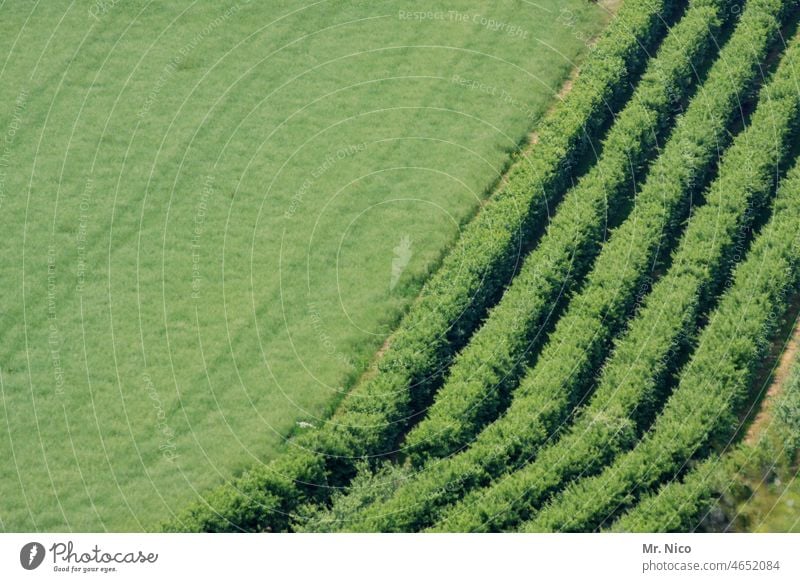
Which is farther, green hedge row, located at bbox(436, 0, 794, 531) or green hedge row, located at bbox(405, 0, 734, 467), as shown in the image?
green hedge row, located at bbox(405, 0, 734, 467)

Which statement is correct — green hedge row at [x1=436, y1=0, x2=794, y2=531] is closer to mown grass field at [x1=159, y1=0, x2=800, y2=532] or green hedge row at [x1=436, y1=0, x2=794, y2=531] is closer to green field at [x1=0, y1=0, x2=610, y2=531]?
mown grass field at [x1=159, y1=0, x2=800, y2=532]

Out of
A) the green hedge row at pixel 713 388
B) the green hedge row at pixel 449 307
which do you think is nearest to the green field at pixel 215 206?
the green hedge row at pixel 449 307

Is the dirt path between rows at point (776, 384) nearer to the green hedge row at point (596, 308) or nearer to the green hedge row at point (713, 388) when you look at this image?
the green hedge row at point (713, 388)

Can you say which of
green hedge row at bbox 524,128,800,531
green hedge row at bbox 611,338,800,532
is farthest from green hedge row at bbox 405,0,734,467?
green hedge row at bbox 611,338,800,532

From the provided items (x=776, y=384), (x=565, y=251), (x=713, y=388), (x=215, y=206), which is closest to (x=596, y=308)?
(x=565, y=251)

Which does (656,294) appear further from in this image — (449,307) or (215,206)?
(215,206)
